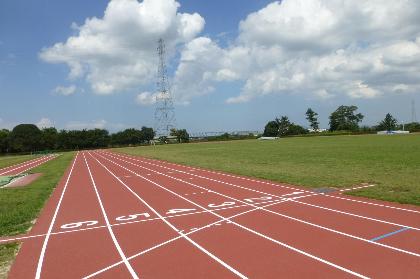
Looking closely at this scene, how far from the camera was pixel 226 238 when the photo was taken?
8609mm

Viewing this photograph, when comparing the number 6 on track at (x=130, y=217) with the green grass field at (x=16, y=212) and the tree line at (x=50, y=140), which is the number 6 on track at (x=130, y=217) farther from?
the tree line at (x=50, y=140)

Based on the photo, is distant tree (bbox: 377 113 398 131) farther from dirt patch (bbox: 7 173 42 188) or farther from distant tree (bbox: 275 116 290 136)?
dirt patch (bbox: 7 173 42 188)

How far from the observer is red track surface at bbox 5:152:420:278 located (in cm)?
680

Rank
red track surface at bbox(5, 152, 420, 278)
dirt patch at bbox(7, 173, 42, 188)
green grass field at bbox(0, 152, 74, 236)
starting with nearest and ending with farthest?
red track surface at bbox(5, 152, 420, 278) < green grass field at bbox(0, 152, 74, 236) < dirt patch at bbox(7, 173, 42, 188)

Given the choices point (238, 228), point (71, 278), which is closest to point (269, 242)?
point (238, 228)

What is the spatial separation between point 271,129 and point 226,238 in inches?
5140

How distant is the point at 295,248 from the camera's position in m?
7.65

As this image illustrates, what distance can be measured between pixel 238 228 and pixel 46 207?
23.8 ft

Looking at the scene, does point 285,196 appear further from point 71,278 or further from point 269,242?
point 71,278

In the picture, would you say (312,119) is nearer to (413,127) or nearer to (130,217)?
(413,127)

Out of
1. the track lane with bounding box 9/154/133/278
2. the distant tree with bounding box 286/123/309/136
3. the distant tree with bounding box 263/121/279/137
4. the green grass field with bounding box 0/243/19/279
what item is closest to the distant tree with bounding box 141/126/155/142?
the distant tree with bounding box 263/121/279/137

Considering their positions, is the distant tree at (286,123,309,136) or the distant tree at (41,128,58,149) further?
the distant tree at (286,123,309,136)

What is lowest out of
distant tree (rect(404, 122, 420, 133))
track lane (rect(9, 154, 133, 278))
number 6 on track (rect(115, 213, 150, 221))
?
track lane (rect(9, 154, 133, 278))

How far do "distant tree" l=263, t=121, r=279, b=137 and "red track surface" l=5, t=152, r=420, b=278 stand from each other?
A: 122710 millimetres
